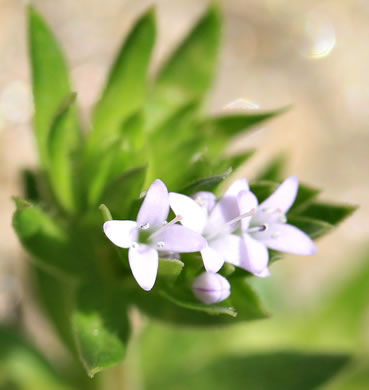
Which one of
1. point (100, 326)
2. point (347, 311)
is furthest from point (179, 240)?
point (347, 311)

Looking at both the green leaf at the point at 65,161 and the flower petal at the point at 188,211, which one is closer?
the flower petal at the point at 188,211

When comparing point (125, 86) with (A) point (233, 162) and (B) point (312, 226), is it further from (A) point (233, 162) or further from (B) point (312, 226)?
(B) point (312, 226)

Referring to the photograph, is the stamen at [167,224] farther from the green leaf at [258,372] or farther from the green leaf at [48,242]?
the green leaf at [258,372]

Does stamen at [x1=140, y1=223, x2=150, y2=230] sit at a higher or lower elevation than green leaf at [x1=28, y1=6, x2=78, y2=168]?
lower

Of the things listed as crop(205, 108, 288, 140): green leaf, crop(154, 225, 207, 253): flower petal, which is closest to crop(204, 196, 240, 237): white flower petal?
crop(154, 225, 207, 253): flower petal

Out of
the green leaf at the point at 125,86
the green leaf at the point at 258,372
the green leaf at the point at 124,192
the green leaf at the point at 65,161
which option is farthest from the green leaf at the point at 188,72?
the green leaf at the point at 258,372

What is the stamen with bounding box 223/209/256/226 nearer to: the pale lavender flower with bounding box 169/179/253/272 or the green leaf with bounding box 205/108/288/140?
the pale lavender flower with bounding box 169/179/253/272
